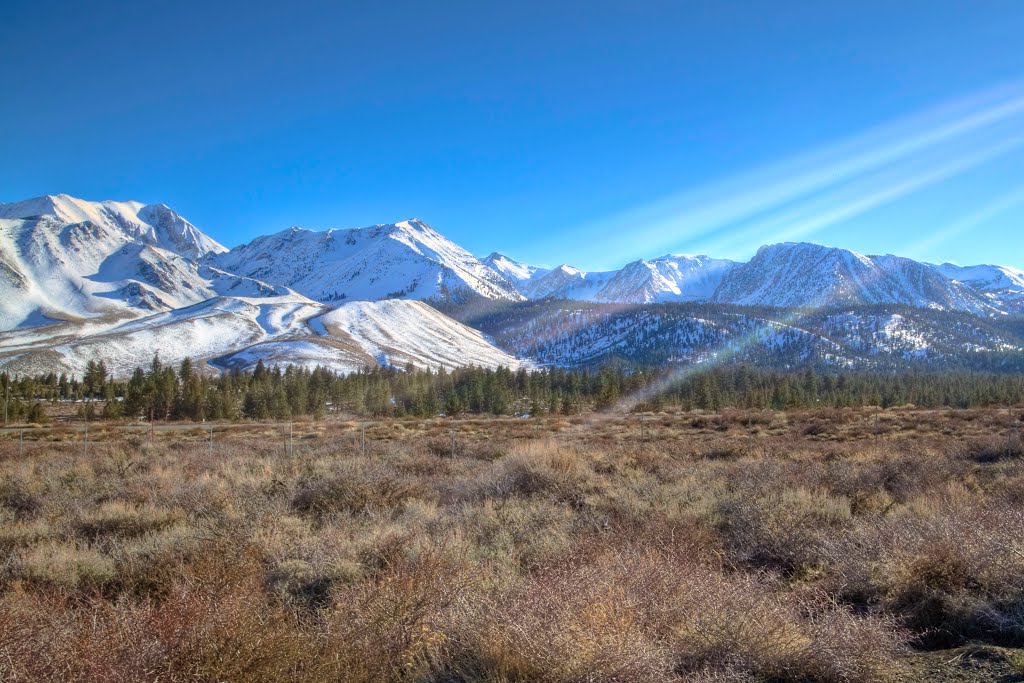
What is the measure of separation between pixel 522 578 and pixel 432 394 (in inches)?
2935

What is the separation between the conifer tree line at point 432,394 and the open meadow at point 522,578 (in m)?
56.4

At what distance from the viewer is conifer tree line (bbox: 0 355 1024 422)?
64.0 meters

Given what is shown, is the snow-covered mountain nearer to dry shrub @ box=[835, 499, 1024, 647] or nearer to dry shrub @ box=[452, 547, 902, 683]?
dry shrub @ box=[835, 499, 1024, 647]

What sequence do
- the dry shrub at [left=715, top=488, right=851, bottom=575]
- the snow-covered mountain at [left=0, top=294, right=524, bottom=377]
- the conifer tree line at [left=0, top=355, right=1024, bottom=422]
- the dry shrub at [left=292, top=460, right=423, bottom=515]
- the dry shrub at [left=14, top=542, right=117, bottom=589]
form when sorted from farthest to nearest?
the snow-covered mountain at [left=0, top=294, right=524, bottom=377]
the conifer tree line at [left=0, top=355, right=1024, bottom=422]
the dry shrub at [left=292, top=460, right=423, bottom=515]
the dry shrub at [left=715, top=488, right=851, bottom=575]
the dry shrub at [left=14, top=542, right=117, bottom=589]

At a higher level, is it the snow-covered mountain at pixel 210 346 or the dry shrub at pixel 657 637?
the snow-covered mountain at pixel 210 346

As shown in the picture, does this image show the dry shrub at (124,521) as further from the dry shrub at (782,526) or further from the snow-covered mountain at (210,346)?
the snow-covered mountain at (210,346)

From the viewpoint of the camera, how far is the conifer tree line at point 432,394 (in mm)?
63969

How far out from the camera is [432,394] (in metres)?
78.4

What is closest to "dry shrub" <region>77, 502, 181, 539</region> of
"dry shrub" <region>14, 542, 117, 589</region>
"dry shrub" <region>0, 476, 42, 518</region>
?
"dry shrub" <region>14, 542, 117, 589</region>

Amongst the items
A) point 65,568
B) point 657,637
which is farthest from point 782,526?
point 65,568

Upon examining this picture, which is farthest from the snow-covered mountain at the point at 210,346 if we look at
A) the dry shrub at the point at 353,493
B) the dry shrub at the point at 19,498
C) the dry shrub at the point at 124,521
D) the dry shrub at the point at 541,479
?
the dry shrub at the point at 124,521

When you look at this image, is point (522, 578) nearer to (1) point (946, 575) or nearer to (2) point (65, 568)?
(1) point (946, 575)

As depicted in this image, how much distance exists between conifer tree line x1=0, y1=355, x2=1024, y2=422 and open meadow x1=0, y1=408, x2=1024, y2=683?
56.4 m

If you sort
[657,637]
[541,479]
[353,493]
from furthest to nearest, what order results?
[541,479] < [353,493] < [657,637]
